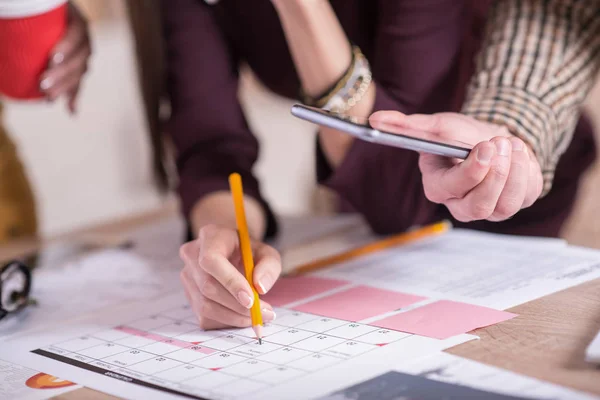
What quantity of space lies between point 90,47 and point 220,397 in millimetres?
629

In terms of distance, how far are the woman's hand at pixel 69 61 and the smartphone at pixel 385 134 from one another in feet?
1.46

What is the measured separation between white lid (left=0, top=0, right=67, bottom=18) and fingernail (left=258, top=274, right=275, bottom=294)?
396 millimetres

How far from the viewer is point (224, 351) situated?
55 cm

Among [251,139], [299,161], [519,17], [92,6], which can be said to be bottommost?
[299,161]

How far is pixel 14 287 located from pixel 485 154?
1.69 feet

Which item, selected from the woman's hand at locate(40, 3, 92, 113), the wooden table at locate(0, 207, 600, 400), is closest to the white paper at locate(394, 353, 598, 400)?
the wooden table at locate(0, 207, 600, 400)

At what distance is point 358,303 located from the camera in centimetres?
63

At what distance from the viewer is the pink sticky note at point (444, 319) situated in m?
0.54

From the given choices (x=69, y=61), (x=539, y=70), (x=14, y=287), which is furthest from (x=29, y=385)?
(x=539, y=70)

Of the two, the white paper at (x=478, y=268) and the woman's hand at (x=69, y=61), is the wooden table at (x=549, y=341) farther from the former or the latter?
the woman's hand at (x=69, y=61)

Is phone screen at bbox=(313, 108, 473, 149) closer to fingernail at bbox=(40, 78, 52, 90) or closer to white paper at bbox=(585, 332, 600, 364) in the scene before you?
white paper at bbox=(585, 332, 600, 364)

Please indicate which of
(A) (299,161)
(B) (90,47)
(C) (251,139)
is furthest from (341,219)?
(A) (299,161)

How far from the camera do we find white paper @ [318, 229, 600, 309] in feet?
2.02

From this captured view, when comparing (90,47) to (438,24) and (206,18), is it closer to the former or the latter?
(206,18)
